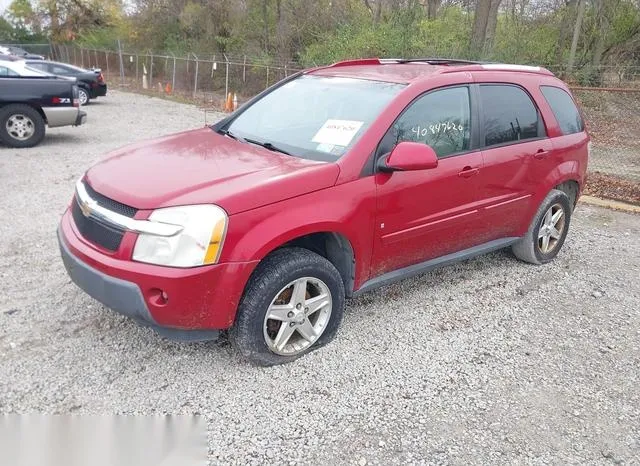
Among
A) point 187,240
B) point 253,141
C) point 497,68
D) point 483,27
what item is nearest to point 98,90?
point 483,27

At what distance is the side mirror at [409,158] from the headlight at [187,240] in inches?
44.4

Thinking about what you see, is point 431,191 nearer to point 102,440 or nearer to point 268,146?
point 268,146

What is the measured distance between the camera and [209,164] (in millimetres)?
3271

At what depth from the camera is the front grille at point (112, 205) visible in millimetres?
2869

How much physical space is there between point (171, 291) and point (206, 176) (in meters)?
0.71

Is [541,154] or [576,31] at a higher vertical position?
[576,31]

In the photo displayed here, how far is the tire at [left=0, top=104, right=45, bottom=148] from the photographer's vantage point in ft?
29.6

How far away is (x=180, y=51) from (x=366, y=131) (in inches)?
1040

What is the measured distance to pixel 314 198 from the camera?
3.11 metres

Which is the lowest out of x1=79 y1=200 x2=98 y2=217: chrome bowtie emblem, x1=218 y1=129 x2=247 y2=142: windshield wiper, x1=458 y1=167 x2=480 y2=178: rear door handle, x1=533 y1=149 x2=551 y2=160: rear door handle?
x1=79 y1=200 x2=98 y2=217: chrome bowtie emblem

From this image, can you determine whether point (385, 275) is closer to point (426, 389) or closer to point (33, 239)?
point (426, 389)

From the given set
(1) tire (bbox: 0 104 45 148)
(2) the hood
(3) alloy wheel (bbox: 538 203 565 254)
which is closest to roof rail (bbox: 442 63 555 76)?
(3) alloy wheel (bbox: 538 203 565 254)

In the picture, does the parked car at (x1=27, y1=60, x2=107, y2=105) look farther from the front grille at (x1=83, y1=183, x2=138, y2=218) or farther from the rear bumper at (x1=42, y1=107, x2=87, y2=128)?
the front grille at (x1=83, y1=183, x2=138, y2=218)

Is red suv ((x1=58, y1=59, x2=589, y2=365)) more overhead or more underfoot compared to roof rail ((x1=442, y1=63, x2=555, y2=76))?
more underfoot
